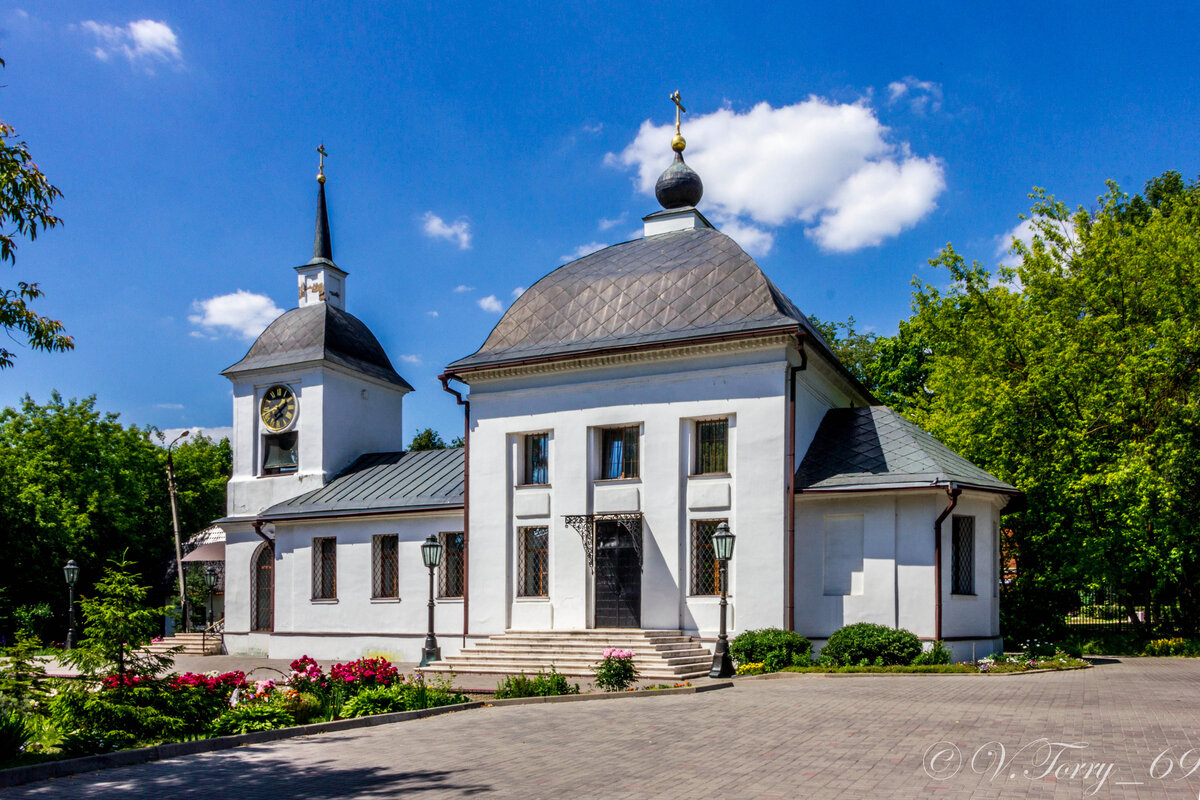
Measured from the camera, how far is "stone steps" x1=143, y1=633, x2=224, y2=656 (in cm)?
2858

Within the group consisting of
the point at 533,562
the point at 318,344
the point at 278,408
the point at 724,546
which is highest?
the point at 318,344

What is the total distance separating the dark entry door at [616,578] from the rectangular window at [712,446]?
7.52ft

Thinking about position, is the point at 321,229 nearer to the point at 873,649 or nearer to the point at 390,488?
the point at 390,488

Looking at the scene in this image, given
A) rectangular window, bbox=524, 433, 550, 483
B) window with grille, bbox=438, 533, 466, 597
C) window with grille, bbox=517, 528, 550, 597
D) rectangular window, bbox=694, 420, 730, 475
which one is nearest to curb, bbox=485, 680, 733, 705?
rectangular window, bbox=694, 420, 730, 475

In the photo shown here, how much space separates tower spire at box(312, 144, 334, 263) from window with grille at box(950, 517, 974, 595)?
2123cm

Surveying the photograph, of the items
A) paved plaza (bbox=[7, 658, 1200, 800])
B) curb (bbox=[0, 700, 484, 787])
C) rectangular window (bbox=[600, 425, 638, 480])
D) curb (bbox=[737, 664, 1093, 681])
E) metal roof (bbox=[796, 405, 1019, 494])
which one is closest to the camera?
paved plaza (bbox=[7, 658, 1200, 800])

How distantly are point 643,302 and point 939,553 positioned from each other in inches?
340

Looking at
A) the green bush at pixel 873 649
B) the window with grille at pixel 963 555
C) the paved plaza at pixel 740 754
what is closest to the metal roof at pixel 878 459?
the window with grille at pixel 963 555

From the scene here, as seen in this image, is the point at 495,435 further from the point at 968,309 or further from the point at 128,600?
the point at 968,309

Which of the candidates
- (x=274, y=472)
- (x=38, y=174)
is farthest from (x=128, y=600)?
(x=274, y=472)

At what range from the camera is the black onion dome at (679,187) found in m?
27.1

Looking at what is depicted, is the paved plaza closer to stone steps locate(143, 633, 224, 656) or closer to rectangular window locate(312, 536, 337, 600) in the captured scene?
rectangular window locate(312, 536, 337, 600)

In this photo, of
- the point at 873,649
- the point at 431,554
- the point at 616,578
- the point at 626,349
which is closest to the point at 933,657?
the point at 873,649

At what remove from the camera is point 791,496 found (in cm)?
2025
